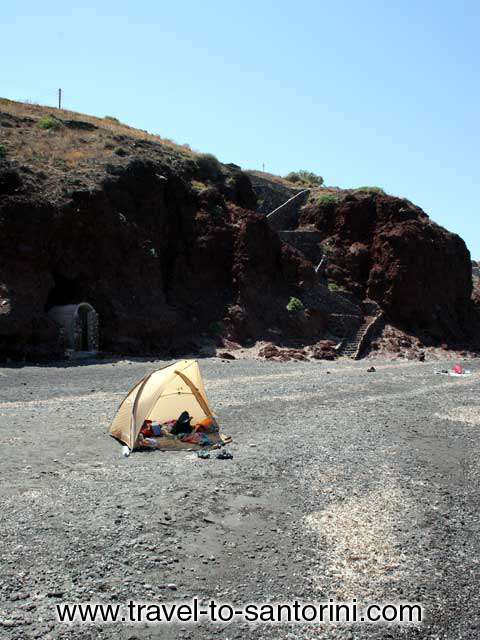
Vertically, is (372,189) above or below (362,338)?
above

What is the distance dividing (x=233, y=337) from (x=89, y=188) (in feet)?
35.2

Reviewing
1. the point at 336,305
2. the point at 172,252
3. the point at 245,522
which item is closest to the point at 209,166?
the point at 172,252

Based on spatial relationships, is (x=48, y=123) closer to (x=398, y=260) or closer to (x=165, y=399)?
(x=398, y=260)

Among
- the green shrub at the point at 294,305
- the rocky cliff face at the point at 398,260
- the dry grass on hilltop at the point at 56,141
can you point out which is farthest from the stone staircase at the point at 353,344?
the dry grass on hilltop at the point at 56,141

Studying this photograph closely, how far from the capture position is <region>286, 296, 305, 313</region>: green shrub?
120ft

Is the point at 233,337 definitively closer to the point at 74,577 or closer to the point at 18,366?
the point at 18,366

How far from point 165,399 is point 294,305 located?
25095 mm

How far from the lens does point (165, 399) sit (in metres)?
12.4

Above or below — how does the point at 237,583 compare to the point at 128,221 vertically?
below

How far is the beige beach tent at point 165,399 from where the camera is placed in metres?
11.8

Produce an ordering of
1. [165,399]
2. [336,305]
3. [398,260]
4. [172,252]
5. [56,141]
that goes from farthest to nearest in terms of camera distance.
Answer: [398,260] → [336,305] → [172,252] → [56,141] → [165,399]

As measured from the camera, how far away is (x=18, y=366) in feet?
74.0

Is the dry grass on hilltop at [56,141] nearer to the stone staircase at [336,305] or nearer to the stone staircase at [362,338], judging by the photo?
the stone staircase at [336,305]

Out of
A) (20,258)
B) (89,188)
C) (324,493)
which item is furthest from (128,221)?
(324,493)
